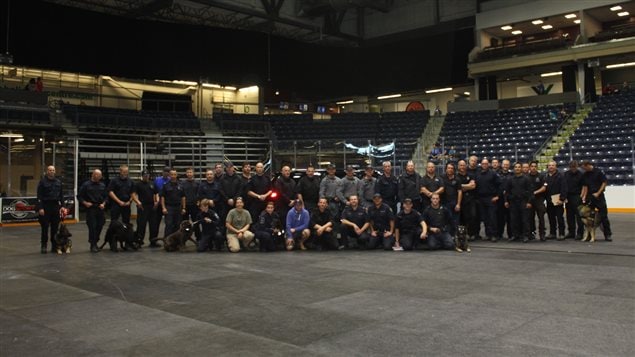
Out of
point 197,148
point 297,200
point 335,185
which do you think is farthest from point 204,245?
point 197,148

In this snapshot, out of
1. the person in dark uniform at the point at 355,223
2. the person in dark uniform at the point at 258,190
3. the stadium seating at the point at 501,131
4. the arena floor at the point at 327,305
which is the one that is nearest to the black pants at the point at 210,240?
the person in dark uniform at the point at 258,190

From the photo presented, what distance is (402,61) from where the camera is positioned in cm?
3559

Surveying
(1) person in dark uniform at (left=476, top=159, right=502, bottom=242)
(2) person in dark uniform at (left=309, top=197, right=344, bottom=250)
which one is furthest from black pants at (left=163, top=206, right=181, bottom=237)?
(1) person in dark uniform at (left=476, top=159, right=502, bottom=242)

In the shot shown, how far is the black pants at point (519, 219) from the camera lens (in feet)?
37.0

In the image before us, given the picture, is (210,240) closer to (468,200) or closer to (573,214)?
(468,200)

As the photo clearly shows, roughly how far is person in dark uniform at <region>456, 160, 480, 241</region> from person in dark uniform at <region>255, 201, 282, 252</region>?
13.8ft

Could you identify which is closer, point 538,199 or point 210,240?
point 210,240

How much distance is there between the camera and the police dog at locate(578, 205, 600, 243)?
36.2ft

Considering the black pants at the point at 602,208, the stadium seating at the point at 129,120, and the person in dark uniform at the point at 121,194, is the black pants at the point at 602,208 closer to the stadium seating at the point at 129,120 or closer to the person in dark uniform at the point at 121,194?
the person in dark uniform at the point at 121,194

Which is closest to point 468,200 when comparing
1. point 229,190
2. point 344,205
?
point 344,205

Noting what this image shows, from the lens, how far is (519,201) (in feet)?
37.1

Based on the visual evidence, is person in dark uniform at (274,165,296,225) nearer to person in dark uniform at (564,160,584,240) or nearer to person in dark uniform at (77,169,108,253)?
person in dark uniform at (77,169,108,253)

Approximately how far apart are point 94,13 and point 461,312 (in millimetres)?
28807

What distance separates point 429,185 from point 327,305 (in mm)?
6204
